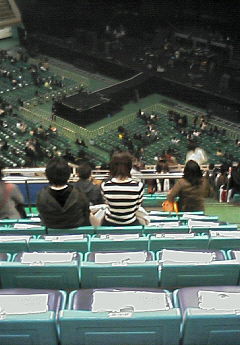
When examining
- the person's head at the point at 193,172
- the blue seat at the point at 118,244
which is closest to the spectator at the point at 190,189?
the person's head at the point at 193,172

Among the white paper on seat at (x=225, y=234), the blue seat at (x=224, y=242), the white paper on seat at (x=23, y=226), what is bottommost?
the white paper on seat at (x=23, y=226)

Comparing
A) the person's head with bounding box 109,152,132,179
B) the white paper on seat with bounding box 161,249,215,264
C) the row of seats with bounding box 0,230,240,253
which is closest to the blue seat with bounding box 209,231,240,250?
the row of seats with bounding box 0,230,240,253

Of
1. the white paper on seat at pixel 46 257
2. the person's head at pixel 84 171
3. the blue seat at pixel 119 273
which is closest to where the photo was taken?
the blue seat at pixel 119 273

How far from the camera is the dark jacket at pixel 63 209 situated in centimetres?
306

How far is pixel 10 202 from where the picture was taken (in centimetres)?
373

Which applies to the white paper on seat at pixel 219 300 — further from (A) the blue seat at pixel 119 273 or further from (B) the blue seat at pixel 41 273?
(B) the blue seat at pixel 41 273

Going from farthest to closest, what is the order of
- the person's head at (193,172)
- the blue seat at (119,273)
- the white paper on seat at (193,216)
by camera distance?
the white paper on seat at (193,216) → the person's head at (193,172) → the blue seat at (119,273)

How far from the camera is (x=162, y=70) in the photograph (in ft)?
55.3

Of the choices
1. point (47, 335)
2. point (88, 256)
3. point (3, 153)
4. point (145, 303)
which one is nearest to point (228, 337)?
point (145, 303)

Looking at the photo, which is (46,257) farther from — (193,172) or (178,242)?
(193,172)

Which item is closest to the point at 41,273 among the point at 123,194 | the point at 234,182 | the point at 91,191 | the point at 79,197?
the point at 79,197

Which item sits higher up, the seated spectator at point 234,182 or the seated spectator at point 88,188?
the seated spectator at point 88,188

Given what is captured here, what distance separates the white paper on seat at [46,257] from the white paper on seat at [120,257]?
163 millimetres

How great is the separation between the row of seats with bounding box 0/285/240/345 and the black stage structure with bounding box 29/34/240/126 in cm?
1374
